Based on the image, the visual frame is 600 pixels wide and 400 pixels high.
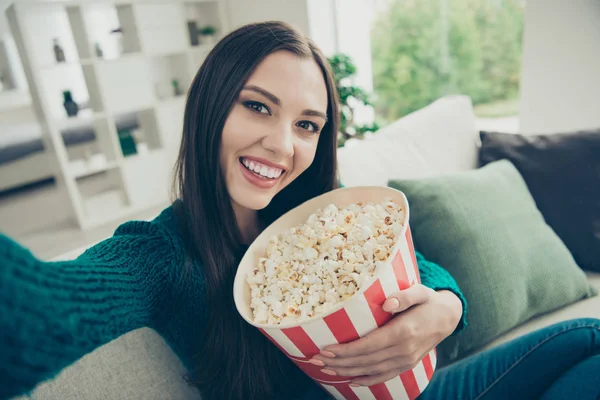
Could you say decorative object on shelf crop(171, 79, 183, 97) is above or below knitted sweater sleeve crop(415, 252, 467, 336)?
above

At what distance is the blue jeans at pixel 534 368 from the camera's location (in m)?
0.87

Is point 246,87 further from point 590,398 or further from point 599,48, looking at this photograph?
point 599,48

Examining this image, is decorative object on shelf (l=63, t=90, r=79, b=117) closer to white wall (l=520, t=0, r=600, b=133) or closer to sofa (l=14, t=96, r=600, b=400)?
sofa (l=14, t=96, r=600, b=400)

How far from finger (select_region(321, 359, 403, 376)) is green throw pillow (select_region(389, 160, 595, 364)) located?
519mm

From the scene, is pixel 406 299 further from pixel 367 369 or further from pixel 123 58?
pixel 123 58

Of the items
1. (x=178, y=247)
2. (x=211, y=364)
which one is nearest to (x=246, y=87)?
(x=178, y=247)

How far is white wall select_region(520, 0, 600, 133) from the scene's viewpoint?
6.66ft

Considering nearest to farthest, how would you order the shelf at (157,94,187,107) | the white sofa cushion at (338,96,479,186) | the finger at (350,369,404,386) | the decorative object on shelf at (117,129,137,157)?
the finger at (350,369,404,386)
the white sofa cushion at (338,96,479,186)
the decorative object on shelf at (117,129,137,157)
the shelf at (157,94,187,107)

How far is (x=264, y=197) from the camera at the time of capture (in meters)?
0.88

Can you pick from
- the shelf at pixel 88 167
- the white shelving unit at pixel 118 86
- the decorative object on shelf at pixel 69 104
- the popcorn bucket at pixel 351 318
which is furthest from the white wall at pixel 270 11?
the popcorn bucket at pixel 351 318

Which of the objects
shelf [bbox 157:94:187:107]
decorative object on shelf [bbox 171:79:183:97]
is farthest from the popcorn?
decorative object on shelf [bbox 171:79:183:97]

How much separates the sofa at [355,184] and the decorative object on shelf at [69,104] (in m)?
2.87

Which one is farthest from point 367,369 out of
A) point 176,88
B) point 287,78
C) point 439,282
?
point 176,88

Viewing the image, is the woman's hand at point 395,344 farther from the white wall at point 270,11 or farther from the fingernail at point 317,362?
the white wall at point 270,11
